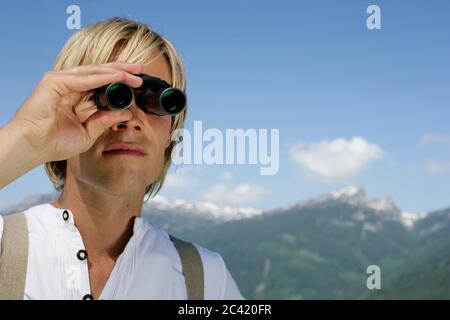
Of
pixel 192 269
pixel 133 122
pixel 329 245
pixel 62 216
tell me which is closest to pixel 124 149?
pixel 133 122

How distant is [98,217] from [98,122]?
46 cm

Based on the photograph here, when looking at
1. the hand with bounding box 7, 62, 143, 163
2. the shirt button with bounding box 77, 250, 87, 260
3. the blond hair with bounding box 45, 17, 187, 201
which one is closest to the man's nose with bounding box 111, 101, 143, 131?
the hand with bounding box 7, 62, 143, 163

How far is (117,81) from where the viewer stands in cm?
216

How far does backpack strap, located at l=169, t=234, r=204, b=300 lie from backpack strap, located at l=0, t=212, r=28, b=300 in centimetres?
66

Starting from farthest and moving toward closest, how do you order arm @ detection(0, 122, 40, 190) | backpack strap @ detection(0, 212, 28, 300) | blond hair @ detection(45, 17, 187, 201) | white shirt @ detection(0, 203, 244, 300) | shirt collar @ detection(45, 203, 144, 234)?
blond hair @ detection(45, 17, 187, 201) → shirt collar @ detection(45, 203, 144, 234) → white shirt @ detection(0, 203, 244, 300) → backpack strap @ detection(0, 212, 28, 300) → arm @ detection(0, 122, 40, 190)

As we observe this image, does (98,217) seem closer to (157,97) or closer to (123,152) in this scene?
(123,152)

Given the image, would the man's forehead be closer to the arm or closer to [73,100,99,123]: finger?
[73,100,99,123]: finger

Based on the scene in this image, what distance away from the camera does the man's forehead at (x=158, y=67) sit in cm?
276

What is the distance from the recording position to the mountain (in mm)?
115625

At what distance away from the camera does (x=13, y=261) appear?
219 centimetres

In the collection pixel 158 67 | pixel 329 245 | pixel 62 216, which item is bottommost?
pixel 62 216

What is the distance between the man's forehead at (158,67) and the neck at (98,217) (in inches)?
24.1
